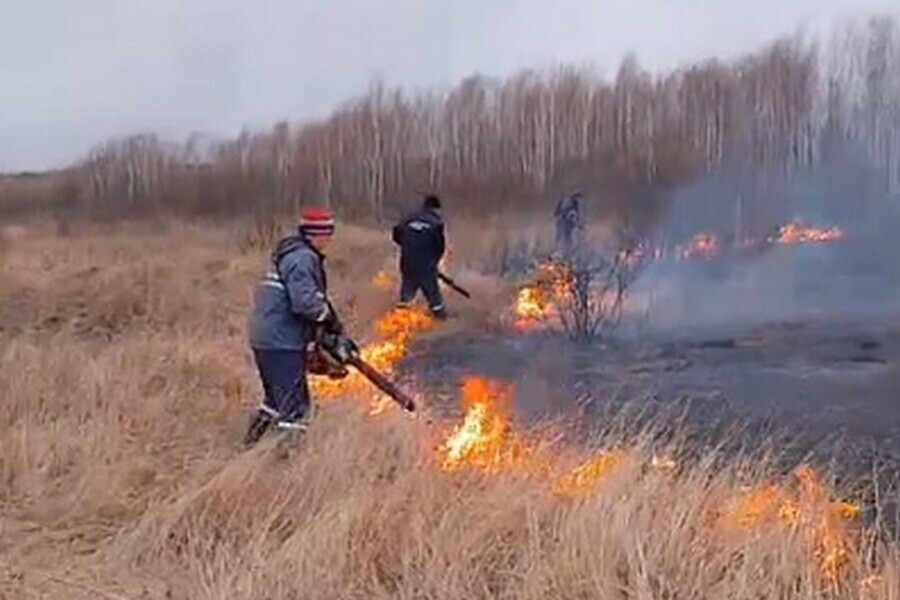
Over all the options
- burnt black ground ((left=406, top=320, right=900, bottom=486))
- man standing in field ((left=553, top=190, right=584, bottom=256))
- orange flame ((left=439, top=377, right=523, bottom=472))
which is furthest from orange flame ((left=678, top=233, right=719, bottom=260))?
orange flame ((left=439, top=377, right=523, bottom=472))

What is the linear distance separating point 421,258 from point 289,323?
8.22m

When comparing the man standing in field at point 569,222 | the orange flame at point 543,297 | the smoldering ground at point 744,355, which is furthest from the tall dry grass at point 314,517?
the man standing in field at point 569,222

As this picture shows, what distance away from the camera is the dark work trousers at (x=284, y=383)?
23.5 ft

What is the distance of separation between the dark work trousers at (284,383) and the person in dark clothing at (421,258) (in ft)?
26.9

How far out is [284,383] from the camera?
7180 mm

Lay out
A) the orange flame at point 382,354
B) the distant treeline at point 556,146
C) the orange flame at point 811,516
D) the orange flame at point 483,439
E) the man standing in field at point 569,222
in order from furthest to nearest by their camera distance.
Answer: the distant treeline at point 556,146, the man standing in field at point 569,222, the orange flame at point 382,354, the orange flame at point 483,439, the orange flame at point 811,516

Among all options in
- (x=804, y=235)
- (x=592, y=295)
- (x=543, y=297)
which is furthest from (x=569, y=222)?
(x=804, y=235)

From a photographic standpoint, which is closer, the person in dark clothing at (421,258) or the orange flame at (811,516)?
the orange flame at (811,516)

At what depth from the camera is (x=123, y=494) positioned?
609cm

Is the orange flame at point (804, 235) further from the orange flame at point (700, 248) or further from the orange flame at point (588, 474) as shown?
the orange flame at point (588, 474)

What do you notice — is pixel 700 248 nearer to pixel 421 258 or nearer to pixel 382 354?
pixel 421 258

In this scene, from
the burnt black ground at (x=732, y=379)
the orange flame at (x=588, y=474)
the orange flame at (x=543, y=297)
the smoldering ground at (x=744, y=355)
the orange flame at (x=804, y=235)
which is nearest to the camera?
the orange flame at (x=588, y=474)

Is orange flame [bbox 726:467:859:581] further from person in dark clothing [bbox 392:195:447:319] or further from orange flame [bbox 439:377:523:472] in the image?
person in dark clothing [bbox 392:195:447:319]

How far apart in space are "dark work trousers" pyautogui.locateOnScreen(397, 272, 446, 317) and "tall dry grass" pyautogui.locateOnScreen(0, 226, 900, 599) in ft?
22.5
